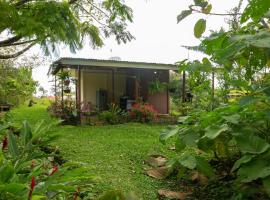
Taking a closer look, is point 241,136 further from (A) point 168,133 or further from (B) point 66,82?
(B) point 66,82

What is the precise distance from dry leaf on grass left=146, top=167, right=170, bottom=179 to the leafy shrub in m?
0.91

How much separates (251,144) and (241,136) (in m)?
0.11

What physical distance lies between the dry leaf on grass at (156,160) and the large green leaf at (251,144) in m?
2.02

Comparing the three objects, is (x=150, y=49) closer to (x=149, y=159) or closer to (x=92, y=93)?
(x=92, y=93)

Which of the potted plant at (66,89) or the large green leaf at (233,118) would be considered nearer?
the large green leaf at (233,118)

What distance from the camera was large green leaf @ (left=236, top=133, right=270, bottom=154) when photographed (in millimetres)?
2289

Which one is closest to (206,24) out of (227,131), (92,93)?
(227,131)

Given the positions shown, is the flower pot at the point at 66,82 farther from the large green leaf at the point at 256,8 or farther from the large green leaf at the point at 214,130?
the large green leaf at the point at 256,8

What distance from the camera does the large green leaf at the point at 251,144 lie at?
2289mm

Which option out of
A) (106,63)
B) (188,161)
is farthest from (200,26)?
(106,63)

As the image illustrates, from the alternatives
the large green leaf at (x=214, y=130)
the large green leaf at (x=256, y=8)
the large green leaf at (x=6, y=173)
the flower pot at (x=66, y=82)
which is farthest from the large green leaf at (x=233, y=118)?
the flower pot at (x=66, y=82)

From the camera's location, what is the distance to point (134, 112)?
12086mm

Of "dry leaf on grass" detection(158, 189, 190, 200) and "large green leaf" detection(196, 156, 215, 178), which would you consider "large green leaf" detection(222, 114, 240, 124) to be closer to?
"large green leaf" detection(196, 156, 215, 178)

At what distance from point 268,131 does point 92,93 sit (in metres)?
13.3
